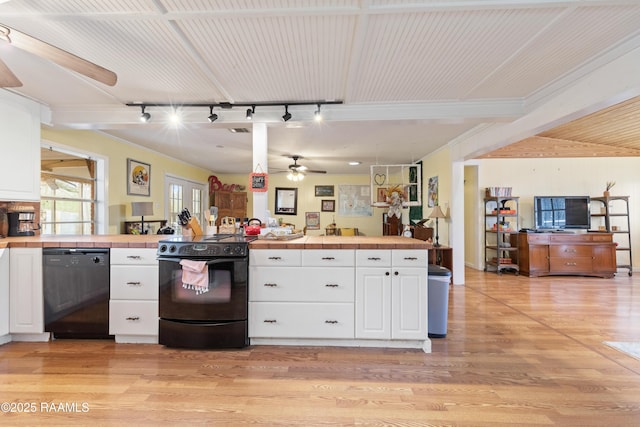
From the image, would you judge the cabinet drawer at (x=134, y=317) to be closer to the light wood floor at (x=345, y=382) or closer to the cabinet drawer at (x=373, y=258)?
the light wood floor at (x=345, y=382)

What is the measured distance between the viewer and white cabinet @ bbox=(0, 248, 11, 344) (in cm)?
250

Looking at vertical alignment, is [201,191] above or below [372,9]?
below

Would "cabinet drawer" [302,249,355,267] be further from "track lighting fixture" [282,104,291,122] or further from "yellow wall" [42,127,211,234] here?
"yellow wall" [42,127,211,234]

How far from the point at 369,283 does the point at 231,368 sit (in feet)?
3.86

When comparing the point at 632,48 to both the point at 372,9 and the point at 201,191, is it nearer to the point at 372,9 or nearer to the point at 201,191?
the point at 372,9

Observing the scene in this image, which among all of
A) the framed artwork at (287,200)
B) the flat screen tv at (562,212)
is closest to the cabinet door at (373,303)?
the flat screen tv at (562,212)

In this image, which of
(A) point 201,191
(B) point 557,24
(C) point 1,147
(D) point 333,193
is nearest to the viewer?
(B) point 557,24

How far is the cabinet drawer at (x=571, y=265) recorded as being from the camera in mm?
5359

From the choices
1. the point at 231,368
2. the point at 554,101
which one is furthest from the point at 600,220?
the point at 231,368

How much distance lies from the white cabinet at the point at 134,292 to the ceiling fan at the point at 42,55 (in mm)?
1300

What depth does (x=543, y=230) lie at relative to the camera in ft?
18.6

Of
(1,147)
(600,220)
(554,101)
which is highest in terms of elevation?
(554,101)

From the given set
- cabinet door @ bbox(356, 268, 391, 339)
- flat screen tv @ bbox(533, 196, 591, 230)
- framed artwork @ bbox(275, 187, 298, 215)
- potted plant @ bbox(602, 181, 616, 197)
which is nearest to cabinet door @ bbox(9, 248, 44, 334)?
cabinet door @ bbox(356, 268, 391, 339)

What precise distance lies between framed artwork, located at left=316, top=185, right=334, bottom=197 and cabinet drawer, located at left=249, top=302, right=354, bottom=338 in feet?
20.4
